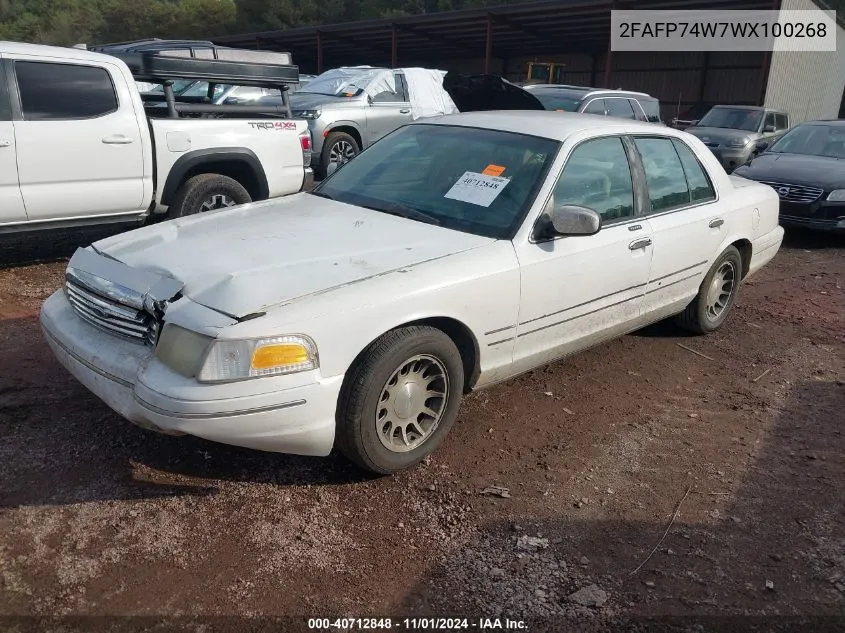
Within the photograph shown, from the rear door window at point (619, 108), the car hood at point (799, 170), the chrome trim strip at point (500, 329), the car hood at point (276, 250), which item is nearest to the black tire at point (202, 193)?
the car hood at point (276, 250)

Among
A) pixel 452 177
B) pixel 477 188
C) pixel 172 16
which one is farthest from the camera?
pixel 172 16

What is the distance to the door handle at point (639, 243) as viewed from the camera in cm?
406

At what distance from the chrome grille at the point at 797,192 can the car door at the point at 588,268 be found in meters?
5.56

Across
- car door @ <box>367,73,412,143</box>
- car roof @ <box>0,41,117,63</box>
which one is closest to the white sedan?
car roof @ <box>0,41,117,63</box>

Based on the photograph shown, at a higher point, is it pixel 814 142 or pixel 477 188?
pixel 477 188

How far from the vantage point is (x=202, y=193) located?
21.2ft

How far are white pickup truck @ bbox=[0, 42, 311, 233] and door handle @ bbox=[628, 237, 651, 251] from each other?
3987mm

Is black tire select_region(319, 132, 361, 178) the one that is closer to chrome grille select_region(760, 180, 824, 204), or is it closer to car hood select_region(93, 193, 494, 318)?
chrome grille select_region(760, 180, 824, 204)

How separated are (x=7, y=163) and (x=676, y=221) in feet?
16.0

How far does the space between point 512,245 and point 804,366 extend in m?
2.80

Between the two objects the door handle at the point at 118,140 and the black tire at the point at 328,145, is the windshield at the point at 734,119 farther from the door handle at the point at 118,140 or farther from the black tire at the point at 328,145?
the door handle at the point at 118,140

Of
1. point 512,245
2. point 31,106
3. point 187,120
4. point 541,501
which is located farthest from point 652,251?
point 31,106

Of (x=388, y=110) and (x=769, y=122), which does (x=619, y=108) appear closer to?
(x=388, y=110)

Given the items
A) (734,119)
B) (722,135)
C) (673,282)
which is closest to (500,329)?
(673,282)
